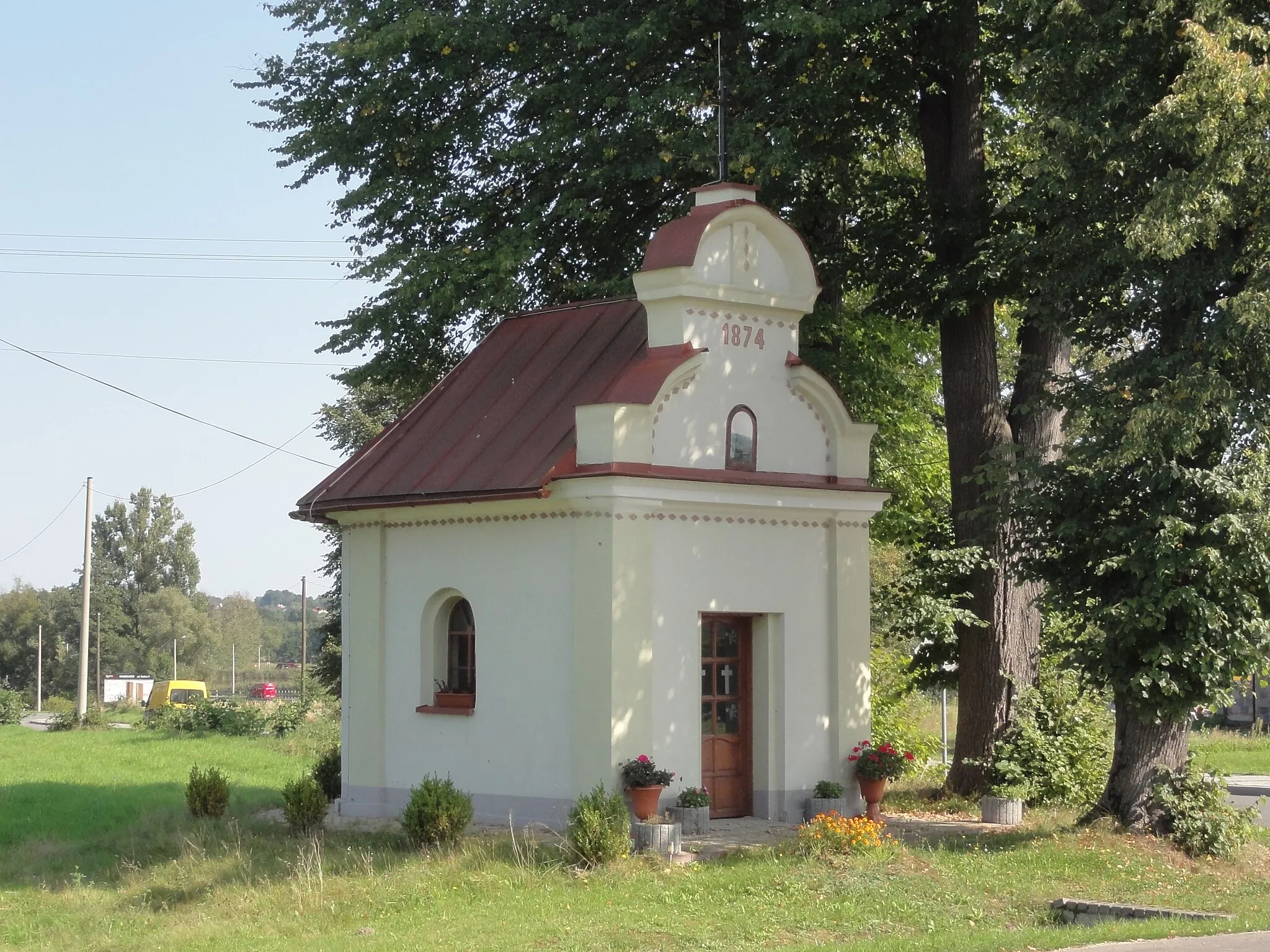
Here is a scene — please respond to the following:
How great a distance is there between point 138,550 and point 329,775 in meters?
81.0

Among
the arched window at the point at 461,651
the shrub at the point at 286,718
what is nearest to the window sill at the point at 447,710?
the arched window at the point at 461,651

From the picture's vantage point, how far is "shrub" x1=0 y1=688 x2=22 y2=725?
2170 inches

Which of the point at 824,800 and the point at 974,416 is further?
the point at 974,416

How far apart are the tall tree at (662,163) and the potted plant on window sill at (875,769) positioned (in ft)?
9.81

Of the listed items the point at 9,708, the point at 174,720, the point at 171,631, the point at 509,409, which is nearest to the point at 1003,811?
the point at 509,409

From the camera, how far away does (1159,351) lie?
631 inches

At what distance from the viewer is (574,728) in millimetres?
15992

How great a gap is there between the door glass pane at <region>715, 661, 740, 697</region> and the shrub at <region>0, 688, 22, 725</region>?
44.6m

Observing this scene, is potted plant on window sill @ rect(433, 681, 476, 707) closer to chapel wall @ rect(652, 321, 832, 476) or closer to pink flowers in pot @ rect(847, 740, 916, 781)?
chapel wall @ rect(652, 321, 832, 476)

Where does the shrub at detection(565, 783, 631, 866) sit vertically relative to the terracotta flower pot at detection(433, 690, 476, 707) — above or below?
below

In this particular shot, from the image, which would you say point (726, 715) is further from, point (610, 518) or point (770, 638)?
point (610, 518)

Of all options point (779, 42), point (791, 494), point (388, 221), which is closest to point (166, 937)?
point (791, 494)

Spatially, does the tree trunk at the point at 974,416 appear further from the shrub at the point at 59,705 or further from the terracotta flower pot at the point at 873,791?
the shrub at the point at 59,705

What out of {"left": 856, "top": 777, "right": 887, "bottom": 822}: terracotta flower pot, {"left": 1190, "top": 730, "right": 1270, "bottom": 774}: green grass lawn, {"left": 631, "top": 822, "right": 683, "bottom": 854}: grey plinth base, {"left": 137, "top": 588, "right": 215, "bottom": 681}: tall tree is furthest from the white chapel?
{"left": 137, "top": 588, "right": 215, "bottom": 681}: tall tree
